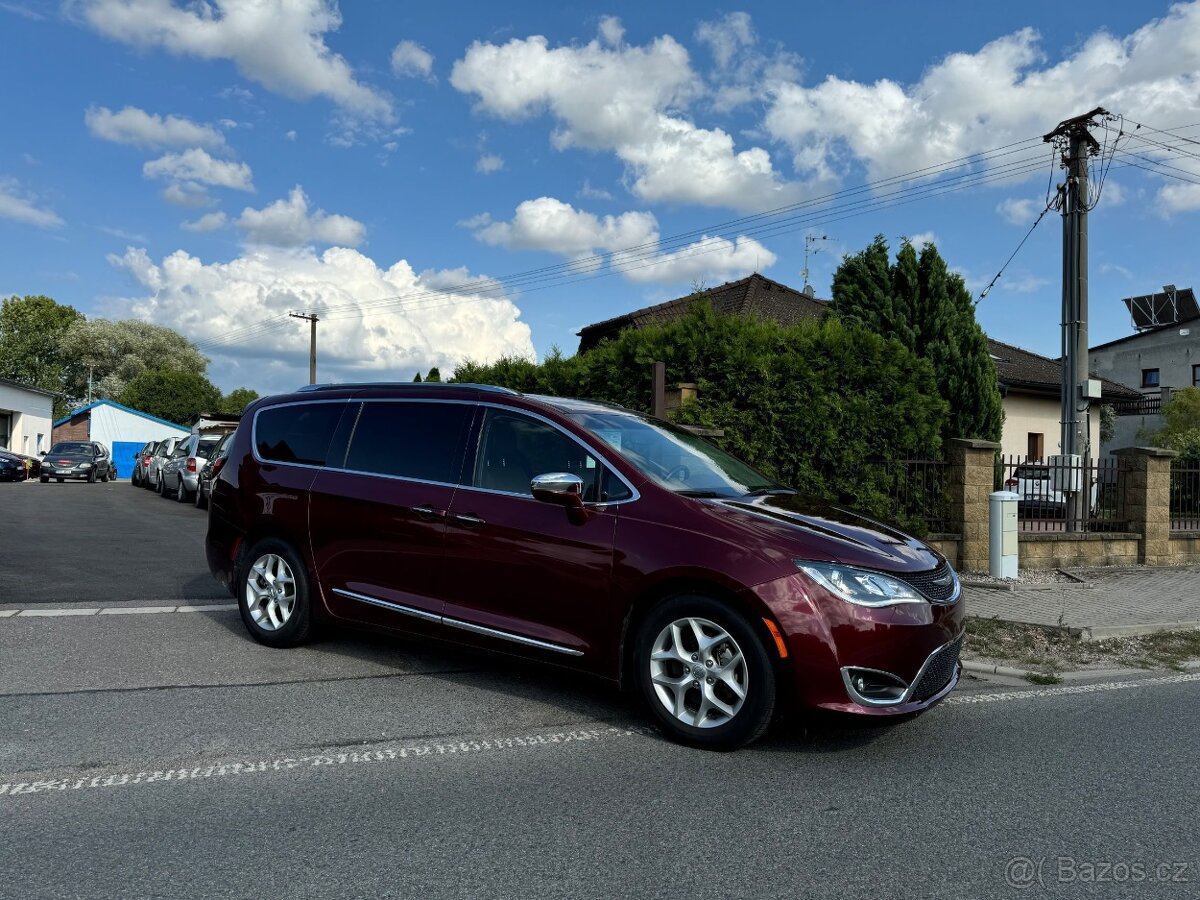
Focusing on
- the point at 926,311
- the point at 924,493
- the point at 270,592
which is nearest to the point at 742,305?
the point at 926,311

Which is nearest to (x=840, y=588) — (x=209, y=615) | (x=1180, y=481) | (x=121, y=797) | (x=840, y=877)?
(x=840, y=877)

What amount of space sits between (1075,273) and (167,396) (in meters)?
72.8

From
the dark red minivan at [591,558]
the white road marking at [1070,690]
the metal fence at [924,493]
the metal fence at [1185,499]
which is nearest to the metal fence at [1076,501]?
the metal fence at [1185,499]

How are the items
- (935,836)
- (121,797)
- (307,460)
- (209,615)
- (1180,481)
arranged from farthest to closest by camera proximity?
(1180,481) < (209,615) < (307,460) < (121,797) < (935,836)

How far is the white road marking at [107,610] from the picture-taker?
7.50 metres

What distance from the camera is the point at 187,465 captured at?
73.0 feet

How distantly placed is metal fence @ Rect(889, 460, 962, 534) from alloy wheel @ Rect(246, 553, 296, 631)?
761 cm

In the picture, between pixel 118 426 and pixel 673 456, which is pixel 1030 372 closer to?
pixel 673 456

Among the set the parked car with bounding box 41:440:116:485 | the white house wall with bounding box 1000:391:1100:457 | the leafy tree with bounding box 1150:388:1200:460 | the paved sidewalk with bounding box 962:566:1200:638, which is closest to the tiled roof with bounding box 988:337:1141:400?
the white house wall with bounding box 1000:391:1100:457

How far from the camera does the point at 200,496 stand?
20781 mm

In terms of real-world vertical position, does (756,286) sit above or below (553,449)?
above

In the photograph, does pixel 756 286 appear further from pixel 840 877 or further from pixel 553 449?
pixel 840 877

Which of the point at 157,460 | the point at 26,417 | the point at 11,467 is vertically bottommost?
the point at 11,467

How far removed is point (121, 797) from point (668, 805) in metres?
2.20
